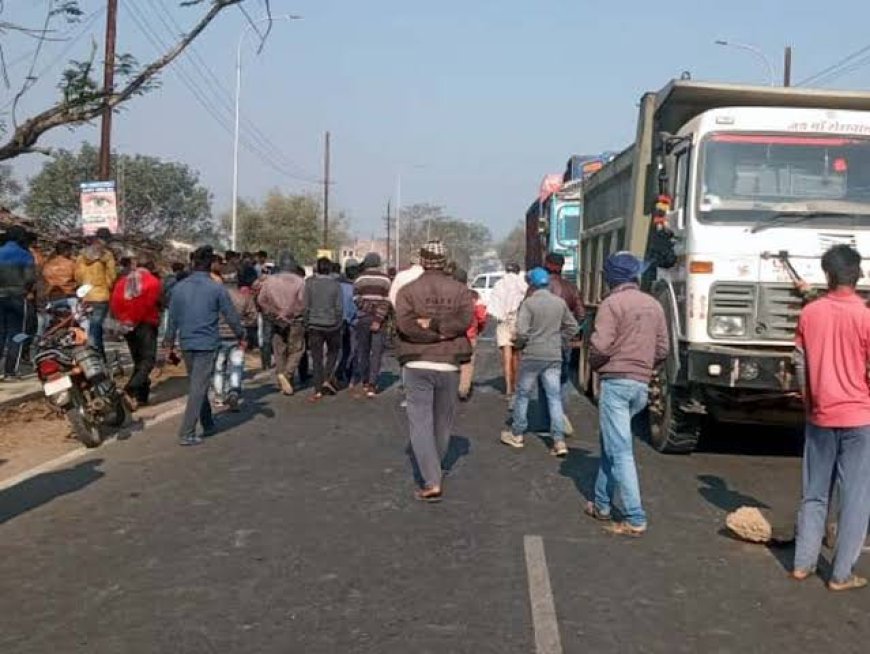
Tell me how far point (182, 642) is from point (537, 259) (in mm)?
20659

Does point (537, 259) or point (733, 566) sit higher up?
point (537, 259)

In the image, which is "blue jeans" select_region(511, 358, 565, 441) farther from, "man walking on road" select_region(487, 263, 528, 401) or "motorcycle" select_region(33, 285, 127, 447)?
"motorcycle" select_region(33, 285, 127, 447)

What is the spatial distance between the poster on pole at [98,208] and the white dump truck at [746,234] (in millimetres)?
8909

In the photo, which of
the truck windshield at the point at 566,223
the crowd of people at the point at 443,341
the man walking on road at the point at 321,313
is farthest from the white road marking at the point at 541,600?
the truck windshield at the point at 566,223

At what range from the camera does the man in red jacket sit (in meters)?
11.6

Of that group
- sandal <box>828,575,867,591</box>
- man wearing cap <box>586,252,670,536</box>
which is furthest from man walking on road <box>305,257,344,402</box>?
sandal <box>828,575,867,591</box>

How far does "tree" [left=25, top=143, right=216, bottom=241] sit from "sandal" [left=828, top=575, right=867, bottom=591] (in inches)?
1995

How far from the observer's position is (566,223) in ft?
68.6

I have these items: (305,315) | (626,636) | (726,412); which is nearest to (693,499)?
(726,412)

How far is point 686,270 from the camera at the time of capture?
345 inches

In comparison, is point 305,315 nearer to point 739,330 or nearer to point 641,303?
point 739,330

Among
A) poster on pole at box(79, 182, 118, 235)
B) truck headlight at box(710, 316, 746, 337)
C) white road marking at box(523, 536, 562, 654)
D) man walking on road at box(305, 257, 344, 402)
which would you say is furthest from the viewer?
poster on pole at box(79, 182, 118, 235)

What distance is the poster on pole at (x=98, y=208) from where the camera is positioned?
15414 mm

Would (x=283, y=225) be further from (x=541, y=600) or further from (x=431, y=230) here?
(x=541, y=600)
